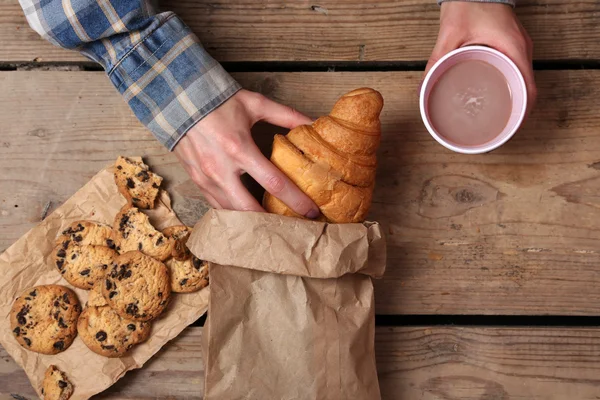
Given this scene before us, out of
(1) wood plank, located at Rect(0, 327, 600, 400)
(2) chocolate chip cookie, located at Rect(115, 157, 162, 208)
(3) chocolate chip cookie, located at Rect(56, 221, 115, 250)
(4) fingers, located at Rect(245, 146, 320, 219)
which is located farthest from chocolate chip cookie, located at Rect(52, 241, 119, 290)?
(4) fingers, located at Rect(245, 146, 320, 219)

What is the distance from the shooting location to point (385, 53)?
1287 millimetres

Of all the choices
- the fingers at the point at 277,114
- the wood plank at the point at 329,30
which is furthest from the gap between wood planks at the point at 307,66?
the fingers at the point at 277,114

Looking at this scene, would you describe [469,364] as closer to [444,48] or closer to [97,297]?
[444,48]

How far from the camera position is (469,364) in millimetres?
1276

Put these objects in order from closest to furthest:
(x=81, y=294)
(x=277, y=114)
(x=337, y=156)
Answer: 1. (x=337, y=156)
2. (x=277, y=114)
3. (x=81, y=294)

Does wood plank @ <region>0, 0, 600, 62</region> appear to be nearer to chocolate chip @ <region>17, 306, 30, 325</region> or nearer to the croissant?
the croissant

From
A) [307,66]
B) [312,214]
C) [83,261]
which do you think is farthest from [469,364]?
[83,261]

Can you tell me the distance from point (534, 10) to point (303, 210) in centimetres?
76

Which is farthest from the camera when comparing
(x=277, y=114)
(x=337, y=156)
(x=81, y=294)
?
(x=81, y=294)

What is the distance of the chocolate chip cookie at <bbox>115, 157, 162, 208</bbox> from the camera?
47.8 inches

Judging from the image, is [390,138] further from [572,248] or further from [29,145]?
[29,145]

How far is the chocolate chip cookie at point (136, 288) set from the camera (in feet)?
3.76

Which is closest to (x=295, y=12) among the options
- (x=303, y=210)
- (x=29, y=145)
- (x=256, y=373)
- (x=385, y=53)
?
(x=385, y=53)

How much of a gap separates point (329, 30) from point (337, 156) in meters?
0.43
